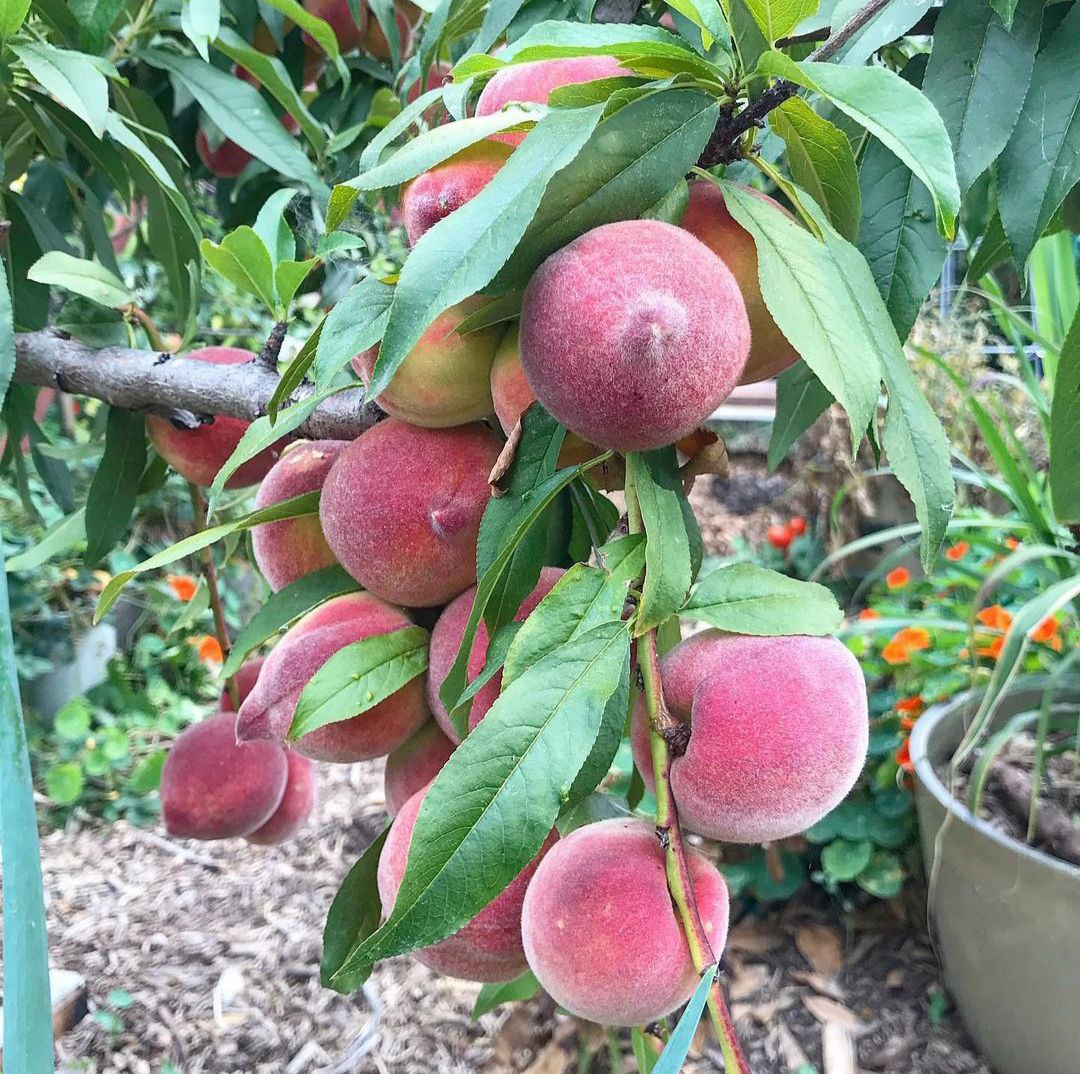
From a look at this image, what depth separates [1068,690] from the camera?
4.84ft

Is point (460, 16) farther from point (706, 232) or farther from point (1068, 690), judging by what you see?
point (1068, 690)

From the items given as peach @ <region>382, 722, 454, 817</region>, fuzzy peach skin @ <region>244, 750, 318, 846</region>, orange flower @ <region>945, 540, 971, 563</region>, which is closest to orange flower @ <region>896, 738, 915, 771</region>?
orange flower @ <region>945, 540, 971, 563</region>

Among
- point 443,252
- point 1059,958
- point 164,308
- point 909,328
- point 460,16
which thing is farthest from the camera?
point 164,308

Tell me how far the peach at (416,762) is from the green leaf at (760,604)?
172mm

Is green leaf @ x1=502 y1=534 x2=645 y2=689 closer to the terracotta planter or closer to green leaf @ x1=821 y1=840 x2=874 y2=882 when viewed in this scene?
the terracotta planter

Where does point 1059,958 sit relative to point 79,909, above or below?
above

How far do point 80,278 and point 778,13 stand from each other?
0.48 metres

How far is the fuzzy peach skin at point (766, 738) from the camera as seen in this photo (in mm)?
359

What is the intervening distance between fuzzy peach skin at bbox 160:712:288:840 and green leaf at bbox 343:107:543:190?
539 millimetres

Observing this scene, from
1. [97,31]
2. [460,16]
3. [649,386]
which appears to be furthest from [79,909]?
[649,386]

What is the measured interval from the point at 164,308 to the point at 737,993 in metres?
2.13

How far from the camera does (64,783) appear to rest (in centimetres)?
193

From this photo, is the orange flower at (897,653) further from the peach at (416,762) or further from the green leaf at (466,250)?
the green leaf at (466,250)

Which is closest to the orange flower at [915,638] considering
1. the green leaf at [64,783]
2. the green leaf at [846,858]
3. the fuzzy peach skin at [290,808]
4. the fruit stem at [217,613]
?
the green leaf at [846,858]
